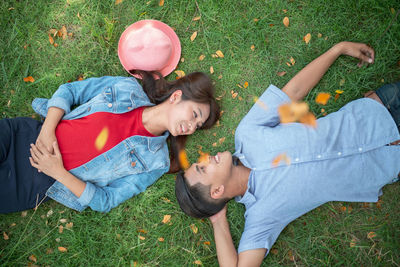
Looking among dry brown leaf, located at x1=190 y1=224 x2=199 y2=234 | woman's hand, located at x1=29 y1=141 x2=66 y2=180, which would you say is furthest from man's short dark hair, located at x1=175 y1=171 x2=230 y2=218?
woman's hand, located at x1=29 y1=141 x2=66 y2=180

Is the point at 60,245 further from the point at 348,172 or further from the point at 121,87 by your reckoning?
the point at 348,172

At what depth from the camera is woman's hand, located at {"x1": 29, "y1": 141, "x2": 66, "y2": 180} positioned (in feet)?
9.87

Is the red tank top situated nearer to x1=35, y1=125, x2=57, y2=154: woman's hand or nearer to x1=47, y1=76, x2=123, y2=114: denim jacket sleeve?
x1=35, y1=125, x2=57, y2=154: woman's hand

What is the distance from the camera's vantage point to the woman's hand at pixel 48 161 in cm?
301

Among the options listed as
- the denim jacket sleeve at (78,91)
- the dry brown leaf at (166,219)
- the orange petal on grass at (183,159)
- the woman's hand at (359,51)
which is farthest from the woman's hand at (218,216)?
the woman's hand at (359,51)

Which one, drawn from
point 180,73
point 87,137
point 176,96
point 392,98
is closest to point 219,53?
A: point 180,73

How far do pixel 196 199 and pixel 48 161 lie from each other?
5.07ft

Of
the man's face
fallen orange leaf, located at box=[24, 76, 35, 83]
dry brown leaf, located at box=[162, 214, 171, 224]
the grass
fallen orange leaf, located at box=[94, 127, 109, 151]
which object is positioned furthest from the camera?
fallen orange leaf, located at box=[24, 76, 35, 83]

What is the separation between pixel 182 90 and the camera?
3232 millimetres

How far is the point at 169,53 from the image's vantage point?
3545 mm

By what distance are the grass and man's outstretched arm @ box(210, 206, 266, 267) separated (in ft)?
0.63

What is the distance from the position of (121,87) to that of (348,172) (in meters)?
2.52

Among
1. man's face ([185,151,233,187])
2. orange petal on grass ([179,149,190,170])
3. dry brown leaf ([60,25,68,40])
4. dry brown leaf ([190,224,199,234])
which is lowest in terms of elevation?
dry brown leaf ([190,224,199,234])

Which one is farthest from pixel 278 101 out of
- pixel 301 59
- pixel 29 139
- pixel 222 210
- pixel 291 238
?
pixel 29 139
